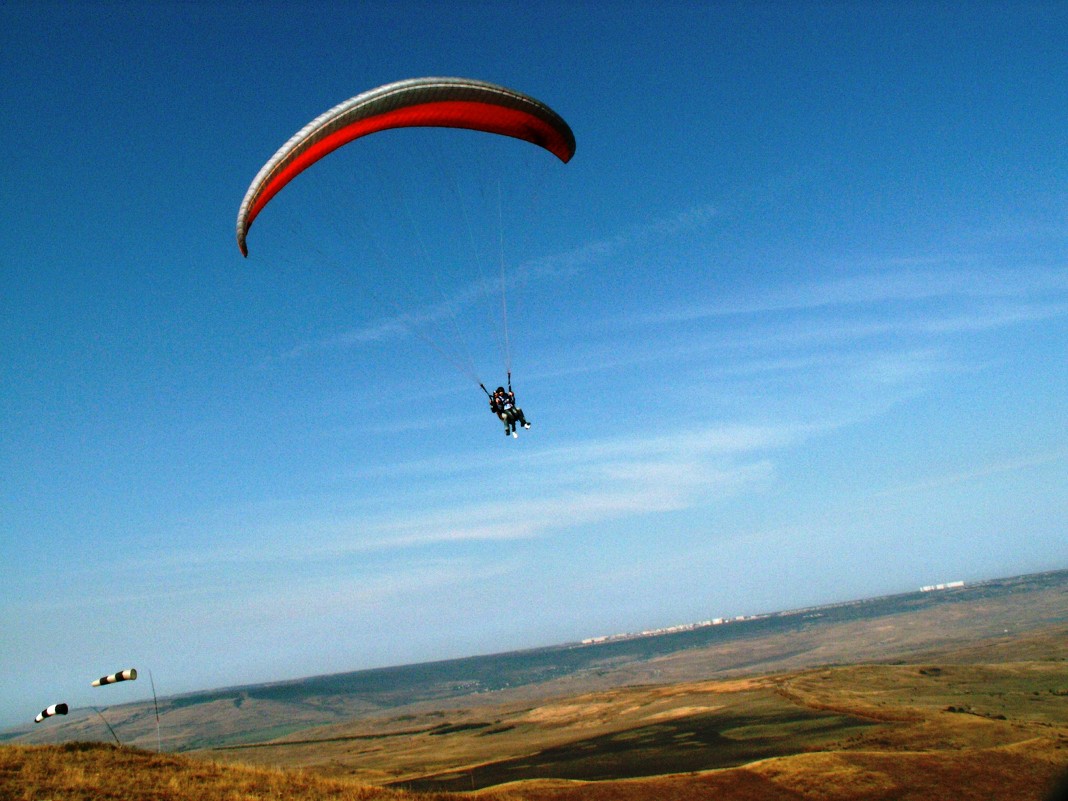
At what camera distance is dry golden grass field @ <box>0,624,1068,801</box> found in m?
13.7

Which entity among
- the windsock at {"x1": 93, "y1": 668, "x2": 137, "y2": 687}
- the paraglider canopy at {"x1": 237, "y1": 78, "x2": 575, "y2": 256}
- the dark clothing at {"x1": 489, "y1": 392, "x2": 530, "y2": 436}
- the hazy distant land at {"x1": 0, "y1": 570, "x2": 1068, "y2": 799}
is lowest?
the hazy distant land at {"x1": 0, "y1": 570, "x2": 1068, "y2": 799}

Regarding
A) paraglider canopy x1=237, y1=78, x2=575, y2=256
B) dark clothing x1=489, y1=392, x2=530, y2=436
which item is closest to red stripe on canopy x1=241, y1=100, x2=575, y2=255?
paraglider canopy x1=237, y1=78, x2=575, y2=256

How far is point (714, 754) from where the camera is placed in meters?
19.9

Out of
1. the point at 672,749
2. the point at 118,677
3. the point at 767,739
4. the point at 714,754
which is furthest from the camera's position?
the point at 672,749

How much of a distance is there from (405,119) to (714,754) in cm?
2181

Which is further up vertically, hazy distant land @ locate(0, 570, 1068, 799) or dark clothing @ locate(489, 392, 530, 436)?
dark clothing @ locate(489, 392, 530, 436)

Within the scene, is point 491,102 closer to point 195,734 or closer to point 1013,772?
point 1013,772

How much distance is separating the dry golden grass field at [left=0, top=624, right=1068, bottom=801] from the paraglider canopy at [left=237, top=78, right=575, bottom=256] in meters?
13.2

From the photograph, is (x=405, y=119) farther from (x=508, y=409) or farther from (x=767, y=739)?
(x=767, y=739)

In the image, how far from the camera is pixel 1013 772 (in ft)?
47.8

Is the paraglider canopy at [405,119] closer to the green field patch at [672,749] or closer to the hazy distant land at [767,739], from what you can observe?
the hazy distant land at [767,739]

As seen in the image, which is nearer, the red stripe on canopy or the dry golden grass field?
the dry golden grass field

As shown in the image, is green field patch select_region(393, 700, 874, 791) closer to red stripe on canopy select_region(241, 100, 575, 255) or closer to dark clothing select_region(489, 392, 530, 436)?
dark clothing select_region(489, 392, 530, 436)

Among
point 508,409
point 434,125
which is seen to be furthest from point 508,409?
point 434,125
